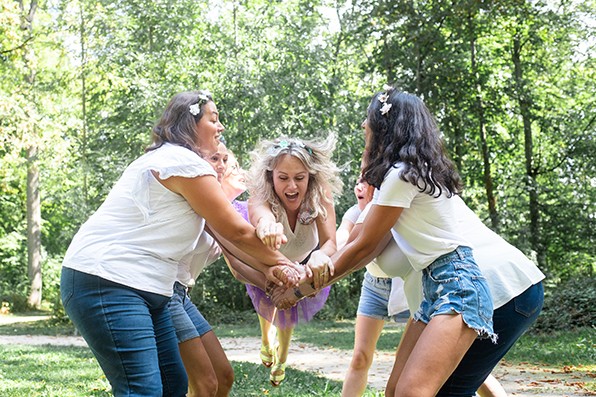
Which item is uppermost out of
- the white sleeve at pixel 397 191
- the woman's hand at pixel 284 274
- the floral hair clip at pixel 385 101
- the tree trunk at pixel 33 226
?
the floral hair clip at pixel 385 101

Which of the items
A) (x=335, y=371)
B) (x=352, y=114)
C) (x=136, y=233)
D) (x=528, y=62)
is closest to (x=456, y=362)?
(x=136, y=233)

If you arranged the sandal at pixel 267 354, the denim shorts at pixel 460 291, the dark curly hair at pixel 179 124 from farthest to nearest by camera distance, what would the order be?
1. the sandal at pixel 267 354
2. the dark curly hair at pixel 179 124
3. the denim shorts at pixel 460 291

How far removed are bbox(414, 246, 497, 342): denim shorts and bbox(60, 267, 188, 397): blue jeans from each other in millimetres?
1417

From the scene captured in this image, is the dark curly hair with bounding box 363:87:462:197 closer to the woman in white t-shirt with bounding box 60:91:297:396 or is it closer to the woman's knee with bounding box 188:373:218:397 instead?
the woman in white t-shirt with bounding box 60:91:297:396

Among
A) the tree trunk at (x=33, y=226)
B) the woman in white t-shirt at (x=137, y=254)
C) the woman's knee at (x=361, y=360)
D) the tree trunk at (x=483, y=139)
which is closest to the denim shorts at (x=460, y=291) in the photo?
the woman in white t-shirt at (x=137, y=254)

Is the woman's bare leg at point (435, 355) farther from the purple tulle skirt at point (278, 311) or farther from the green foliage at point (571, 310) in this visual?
the green foliage at point (571, 310)

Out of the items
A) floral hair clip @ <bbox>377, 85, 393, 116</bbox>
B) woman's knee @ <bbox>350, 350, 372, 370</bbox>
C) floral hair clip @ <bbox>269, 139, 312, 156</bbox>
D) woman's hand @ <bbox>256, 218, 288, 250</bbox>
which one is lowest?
woman's knee @ <bbox>350, 350, 372, 370</bbox>

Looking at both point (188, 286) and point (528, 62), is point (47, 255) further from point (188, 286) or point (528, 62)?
point (188, 286)

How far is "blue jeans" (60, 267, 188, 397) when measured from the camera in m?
3.39

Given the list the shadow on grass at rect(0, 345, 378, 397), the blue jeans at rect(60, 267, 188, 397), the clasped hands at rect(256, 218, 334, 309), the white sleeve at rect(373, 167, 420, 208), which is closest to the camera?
the blue jeans at rect(60, 267, 188, 397)

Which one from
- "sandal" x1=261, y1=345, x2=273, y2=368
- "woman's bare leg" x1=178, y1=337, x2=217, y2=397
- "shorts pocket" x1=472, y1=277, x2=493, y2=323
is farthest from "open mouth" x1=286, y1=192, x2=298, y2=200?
"shorts pocket" x1=472, y1=277, x2=493, y2=323

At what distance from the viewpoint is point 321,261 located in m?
4.60

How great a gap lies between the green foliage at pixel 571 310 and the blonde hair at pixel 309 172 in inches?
383

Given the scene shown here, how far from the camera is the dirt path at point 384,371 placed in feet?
26.3
